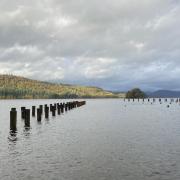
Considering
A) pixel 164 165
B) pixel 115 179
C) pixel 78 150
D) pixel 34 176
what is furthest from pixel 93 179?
pixel 78 150

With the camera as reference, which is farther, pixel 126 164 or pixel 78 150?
pixel 78 150

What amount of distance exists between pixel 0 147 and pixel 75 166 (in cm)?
861

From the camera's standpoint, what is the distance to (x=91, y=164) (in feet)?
64.8

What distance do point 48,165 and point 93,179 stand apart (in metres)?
3.71

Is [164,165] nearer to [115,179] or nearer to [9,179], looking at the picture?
[115,179]

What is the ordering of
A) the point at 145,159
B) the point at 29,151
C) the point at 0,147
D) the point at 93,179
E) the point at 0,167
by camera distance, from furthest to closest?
the point at 0,147, the point at 29,151, the point at 145,159, the point at 0,167, the point at 93,179

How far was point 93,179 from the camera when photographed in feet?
54.5

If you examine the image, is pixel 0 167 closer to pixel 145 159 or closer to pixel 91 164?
pixel 91 164

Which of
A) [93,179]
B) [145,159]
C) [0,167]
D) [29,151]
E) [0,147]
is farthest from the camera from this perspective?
[0,147]

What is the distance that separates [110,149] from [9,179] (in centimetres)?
958

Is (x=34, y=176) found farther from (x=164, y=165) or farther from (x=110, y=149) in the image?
(x=110, y=149)

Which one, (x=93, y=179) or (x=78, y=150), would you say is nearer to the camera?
(x=93, y=179)

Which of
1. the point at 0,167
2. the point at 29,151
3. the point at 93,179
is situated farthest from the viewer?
the point at 29,151

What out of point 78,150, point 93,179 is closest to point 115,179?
point 93,179
